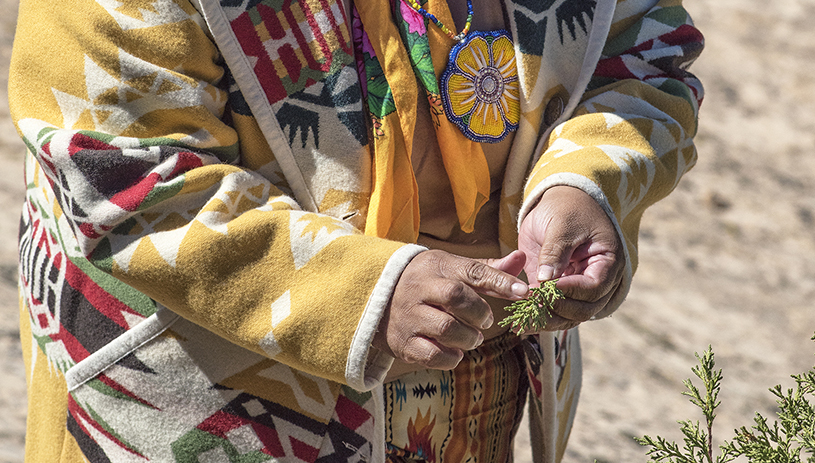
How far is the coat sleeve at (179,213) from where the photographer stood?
1.12m

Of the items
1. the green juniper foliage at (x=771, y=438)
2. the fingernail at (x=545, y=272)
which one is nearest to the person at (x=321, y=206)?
the fingernail at (x=545, y=272)

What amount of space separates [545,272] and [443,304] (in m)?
0.18

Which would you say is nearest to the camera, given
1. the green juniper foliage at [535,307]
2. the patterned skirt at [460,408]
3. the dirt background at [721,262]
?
the green juniper foliage at [535,307]

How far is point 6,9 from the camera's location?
247 inches

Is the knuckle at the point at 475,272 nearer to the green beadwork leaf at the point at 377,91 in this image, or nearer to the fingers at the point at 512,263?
the fingers at the point at 512,263

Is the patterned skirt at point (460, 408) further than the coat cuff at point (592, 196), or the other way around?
the patterned skirt at point (460, 408)

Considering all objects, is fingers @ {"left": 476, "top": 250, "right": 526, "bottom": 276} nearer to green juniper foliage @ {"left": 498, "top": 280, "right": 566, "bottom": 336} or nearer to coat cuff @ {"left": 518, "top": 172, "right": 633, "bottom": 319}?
green juniper foliage @ {"left": 498, "top": 280, "right": 566, "bottom": 336}

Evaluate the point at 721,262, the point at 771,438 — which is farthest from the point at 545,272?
the point at 721,262

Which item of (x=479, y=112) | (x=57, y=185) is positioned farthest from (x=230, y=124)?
(x=479, y=112)

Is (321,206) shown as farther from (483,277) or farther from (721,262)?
(721,262)

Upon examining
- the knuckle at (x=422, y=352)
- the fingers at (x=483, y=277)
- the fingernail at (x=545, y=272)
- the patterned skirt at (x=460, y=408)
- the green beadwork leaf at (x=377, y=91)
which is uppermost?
the green beadwork leaf at (x=377, y=91)

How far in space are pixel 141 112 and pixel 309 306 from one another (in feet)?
1.25

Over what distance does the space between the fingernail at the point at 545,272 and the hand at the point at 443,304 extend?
48 millimetres

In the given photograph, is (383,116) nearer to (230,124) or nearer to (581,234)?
(230,124)
